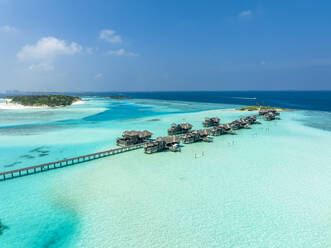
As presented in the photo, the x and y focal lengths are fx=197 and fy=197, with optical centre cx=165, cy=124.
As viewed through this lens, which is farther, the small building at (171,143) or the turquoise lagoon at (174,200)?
the small building at (171,143)

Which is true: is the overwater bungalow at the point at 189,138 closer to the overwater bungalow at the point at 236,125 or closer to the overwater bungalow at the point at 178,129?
the overwater bungalow at the point at 178,129

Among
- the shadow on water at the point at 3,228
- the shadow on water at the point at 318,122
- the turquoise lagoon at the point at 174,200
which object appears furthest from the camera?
the shadow on water at the point at 318,122

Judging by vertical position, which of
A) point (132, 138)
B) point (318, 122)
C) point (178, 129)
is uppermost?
point (318, 122)

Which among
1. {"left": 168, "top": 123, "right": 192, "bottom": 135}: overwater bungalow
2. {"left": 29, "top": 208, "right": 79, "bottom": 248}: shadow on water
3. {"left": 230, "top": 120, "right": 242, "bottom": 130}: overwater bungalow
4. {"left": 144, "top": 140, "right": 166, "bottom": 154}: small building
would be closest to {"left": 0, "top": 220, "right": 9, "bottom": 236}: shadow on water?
{"left": 29, "top": 208, "right": 79, "bottom": 248}: shadow on water

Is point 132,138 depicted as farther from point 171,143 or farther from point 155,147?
point 171,143

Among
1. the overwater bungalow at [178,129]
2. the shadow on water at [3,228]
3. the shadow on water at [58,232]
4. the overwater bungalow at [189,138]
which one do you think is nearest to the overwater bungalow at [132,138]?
the overwater bungalow at [189,138]

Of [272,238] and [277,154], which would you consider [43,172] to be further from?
[277,154]

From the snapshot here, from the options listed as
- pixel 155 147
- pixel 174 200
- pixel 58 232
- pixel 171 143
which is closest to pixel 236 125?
pixel 171 143

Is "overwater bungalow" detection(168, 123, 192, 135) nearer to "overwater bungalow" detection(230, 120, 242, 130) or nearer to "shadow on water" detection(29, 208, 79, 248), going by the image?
"overwater bungalow" detection(230, 120, 242, 130)

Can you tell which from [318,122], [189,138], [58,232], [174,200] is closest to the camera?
[58,232]
